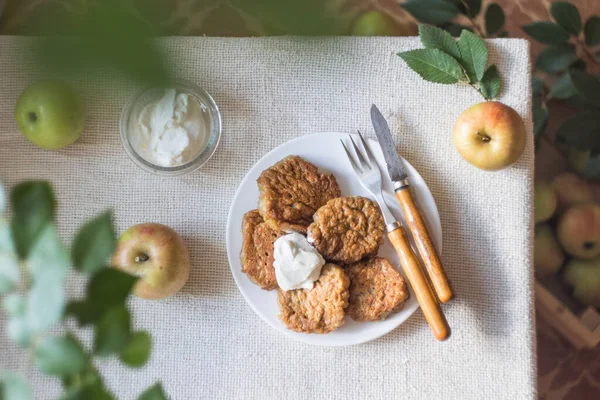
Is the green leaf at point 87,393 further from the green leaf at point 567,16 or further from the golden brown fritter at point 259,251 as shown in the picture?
the green leaf at point 567,16

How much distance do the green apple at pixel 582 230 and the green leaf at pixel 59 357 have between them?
1.19 metres

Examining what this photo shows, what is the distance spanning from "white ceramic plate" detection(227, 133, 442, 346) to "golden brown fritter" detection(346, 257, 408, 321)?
23mm

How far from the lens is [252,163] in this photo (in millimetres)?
1048

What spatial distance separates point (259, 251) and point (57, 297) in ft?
2.22

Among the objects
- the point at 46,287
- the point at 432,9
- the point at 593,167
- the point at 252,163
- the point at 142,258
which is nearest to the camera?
the point at 46,287

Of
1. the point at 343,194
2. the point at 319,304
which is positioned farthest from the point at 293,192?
the point at 319,304

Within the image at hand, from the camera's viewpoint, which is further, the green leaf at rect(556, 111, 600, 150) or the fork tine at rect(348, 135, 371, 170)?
the green leaf at rect(556, 111, 600, 150)

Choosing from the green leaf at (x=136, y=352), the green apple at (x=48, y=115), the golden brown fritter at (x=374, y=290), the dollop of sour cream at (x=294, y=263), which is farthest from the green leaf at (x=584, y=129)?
the green leaf at (x=136, y=352)

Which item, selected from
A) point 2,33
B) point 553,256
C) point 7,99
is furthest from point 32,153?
point 553,256

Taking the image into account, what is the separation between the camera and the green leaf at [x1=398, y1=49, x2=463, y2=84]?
1.00 meters

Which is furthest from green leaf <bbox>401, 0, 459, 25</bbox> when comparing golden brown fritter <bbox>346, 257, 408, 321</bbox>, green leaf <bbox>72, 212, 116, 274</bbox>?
green leaf <bbox>72, 212, 116, 274</bbox>

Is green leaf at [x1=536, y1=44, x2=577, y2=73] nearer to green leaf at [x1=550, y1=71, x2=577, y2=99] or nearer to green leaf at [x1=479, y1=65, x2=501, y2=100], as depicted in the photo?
green leaf at [x1=550, y1=71, x2=577, y2=99]

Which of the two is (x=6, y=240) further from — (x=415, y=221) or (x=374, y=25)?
(x=374, y=25)

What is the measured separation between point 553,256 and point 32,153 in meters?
1.13
